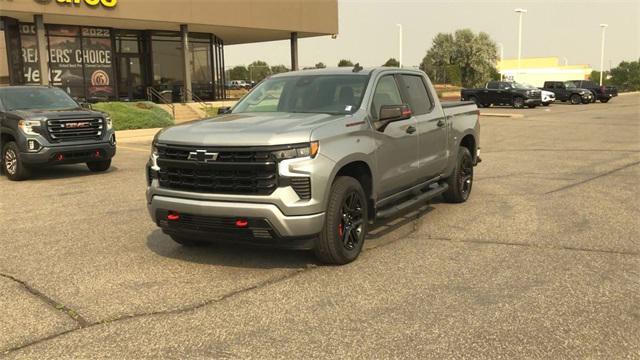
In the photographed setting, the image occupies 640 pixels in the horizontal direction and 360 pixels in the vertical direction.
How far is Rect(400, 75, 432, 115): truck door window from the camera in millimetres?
7156

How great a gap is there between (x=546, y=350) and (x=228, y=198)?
2768 millimetres

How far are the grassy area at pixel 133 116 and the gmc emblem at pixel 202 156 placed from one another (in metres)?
16.7

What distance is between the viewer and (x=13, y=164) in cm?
1138

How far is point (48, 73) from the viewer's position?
25.6 metres

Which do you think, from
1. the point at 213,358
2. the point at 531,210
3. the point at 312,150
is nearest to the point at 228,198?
the point at 312,150

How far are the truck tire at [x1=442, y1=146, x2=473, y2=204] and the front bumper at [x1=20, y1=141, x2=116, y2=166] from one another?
694 cm

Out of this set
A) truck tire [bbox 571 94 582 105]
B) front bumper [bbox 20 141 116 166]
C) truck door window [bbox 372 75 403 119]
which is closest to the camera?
truck door window [bbox 372 75 403 119]

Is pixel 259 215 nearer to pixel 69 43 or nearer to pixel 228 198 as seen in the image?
pixel 228 198

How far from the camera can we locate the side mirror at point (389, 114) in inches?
234

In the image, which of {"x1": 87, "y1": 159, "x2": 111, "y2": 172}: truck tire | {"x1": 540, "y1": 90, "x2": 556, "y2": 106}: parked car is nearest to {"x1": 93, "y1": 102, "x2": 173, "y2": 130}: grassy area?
{"x1": 87, "y1": 159, "x2": 111, "y2": 172}: truck tire

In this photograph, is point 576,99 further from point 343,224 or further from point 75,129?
point 343,224

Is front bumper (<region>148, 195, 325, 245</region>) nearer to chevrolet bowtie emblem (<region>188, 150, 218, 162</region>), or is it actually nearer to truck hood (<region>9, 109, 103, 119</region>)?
chevrolet bowtie emblem (<region>188, 150, 218, 162</region>)

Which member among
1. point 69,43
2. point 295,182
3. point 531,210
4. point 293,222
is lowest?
point 531,210

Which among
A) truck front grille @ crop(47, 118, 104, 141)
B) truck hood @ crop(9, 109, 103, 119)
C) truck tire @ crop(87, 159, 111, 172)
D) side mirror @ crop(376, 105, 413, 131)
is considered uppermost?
side mirror @ crop(376, 105, 413, 131)
